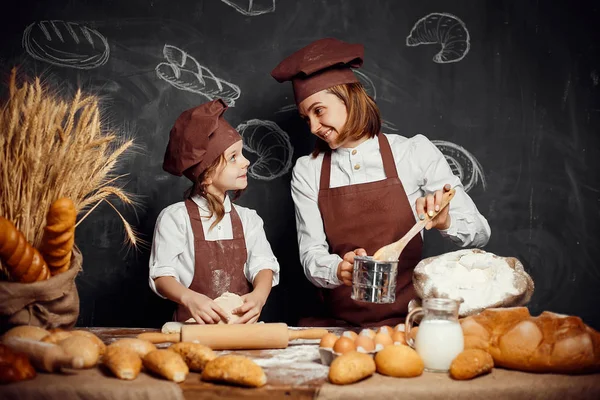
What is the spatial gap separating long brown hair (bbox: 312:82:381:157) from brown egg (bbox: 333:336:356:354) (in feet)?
3.95

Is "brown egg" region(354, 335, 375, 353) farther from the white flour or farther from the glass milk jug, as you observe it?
the white flour

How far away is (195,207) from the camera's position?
258 cm

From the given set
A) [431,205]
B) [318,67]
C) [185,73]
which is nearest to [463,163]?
[318,67]

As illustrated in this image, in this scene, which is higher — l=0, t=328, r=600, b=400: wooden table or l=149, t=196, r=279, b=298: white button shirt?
l=149, t=196, r=279, b=298: white button shirt

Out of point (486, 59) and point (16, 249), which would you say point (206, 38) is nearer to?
point (486, 59)

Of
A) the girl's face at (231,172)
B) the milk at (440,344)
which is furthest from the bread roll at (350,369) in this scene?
the girl's face at (231,172)

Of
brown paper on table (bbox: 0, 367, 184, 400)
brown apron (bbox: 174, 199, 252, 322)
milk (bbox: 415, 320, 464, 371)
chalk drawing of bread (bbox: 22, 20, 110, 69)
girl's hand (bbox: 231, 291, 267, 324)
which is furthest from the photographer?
chalk drawing of bread (bbox: 22, 20, 110, 69)

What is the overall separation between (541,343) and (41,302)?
1218 millimetres

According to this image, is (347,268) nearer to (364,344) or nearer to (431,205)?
(431,205)

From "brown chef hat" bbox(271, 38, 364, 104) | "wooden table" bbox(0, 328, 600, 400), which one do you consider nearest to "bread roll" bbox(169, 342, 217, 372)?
"wooden table" bbox(0, 328, 600, 400)

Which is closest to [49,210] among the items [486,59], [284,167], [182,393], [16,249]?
[16,249]

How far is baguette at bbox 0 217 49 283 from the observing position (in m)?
1.57

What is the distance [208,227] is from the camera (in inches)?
101

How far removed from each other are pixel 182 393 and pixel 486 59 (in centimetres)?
232
